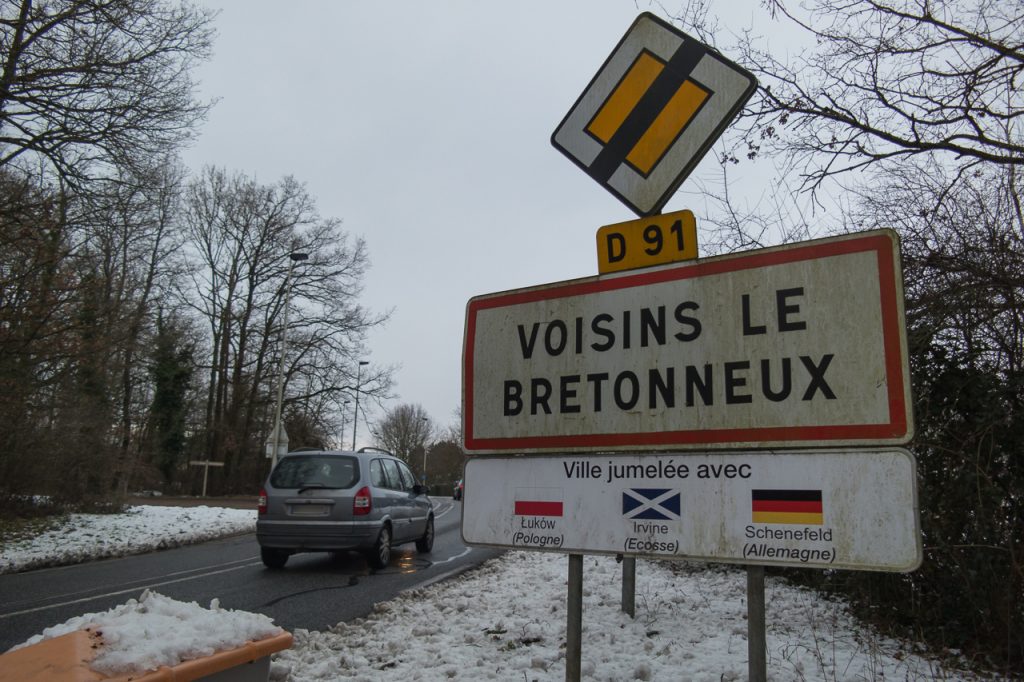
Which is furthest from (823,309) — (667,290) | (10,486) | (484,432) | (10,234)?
(10,486)

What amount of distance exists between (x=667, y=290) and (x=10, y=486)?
16.0 m

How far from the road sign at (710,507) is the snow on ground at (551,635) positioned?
1286mm

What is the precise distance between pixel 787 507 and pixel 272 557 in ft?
30.6

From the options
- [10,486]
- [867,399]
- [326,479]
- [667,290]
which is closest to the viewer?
[867,399]

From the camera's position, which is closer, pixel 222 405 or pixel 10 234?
pixel 10 234

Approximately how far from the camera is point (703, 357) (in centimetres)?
214

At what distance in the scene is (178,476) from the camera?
114ft

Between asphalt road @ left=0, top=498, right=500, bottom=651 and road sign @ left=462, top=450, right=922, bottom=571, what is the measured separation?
14.1 ft

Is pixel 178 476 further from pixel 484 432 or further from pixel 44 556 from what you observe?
pixel 484 432

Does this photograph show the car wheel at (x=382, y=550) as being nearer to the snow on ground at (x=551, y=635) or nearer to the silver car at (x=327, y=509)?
the silver car at (x=327, y=509)

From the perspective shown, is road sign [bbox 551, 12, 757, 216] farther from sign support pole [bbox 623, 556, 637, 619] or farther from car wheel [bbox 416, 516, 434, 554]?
car wheel [bbox 416, 516, 434, 554]

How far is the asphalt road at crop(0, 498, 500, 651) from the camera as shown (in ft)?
21.2

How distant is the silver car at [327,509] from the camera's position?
31.1ft

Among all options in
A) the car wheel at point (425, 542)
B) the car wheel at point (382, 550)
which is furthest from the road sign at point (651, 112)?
the car wheel at point (425, 542)
